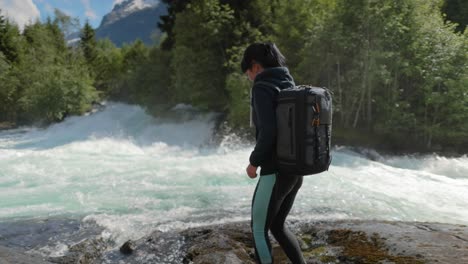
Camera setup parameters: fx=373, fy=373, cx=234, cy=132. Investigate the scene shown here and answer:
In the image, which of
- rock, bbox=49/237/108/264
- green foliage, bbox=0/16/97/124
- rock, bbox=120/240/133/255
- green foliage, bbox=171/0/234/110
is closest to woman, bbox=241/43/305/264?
rock, bbox=120/240/133/255

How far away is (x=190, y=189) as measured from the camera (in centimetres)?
955

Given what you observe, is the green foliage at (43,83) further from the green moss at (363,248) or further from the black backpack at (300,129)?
the black backpack at (300,129)

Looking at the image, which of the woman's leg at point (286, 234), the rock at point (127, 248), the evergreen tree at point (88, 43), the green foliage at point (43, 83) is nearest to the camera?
the woman's leg at point (286, 234)

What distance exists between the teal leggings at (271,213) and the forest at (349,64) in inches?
540

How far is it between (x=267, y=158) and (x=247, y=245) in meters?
2.37

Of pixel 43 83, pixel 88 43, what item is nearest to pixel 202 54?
pixel 43 83

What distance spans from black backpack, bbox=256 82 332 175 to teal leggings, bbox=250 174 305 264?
0.20 metres

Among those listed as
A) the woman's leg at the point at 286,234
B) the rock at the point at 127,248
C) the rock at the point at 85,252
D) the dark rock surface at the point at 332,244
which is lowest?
the rock at the point at 85,252

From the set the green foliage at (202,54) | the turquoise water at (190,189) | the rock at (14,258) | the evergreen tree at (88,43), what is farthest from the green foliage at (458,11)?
the evergreen tree at (88,43)

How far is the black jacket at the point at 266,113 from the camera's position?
2854 millimetres

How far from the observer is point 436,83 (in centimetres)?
1521

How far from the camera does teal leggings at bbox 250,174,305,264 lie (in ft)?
10.0

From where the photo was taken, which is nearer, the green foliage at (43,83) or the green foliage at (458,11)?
the green foliage at (458,11)

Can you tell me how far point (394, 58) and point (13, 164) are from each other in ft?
50.3
